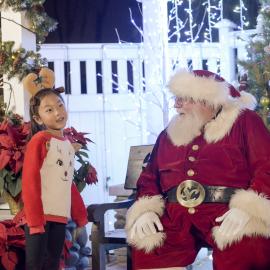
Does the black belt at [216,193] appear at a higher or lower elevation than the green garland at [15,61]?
lower

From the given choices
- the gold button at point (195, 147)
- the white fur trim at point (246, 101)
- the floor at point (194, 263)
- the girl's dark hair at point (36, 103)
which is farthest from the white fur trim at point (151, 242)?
the floor at point (194, 263)

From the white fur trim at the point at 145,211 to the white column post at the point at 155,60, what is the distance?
2373 millimetres

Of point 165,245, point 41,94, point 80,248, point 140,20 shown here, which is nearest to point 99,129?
point 140,20

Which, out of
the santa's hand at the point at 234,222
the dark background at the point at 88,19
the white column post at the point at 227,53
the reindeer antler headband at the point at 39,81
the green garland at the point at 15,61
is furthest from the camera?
the dark background at the point at 88,19

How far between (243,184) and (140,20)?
3559mm

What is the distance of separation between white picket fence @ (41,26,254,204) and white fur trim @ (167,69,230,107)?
8.09ft

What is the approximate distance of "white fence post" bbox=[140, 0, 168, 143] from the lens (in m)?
4.86

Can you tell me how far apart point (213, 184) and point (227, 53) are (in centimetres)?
280

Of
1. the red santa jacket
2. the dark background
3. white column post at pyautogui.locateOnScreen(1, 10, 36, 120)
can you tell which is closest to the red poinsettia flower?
white column post at pyautogui.locateOnScreen(1, 10, 36, 120)

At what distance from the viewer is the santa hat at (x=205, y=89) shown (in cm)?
243

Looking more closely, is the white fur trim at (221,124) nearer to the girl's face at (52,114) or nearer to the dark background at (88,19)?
the girl's face at (52,114)

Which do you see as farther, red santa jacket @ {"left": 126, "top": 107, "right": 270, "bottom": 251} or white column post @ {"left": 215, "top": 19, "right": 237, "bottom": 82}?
white column post @ {"left": 215, "top": 19, "right": 237, "bottom": 82}

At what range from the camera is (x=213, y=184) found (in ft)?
7.74

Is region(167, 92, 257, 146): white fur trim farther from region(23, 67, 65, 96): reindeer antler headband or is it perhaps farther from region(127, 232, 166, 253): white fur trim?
region(23, 67, 65, 96): reindeer antler headband
